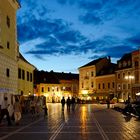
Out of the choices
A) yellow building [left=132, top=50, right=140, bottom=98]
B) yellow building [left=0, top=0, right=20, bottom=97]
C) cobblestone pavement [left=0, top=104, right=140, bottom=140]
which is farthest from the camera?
yellow building [left=132, top=50, right=140, bottom=98]

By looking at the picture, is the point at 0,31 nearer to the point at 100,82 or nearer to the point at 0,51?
the point at 0,51

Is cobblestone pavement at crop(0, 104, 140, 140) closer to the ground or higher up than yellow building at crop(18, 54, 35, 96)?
→ closer to the ground

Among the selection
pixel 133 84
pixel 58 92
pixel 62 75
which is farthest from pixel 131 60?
pixel 62 75

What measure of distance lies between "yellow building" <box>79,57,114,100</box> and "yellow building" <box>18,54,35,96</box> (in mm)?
61325

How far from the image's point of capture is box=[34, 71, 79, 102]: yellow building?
143 metres

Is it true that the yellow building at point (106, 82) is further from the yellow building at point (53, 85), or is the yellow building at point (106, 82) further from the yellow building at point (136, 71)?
the yellow building at point (53, 85)

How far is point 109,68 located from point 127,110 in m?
78.0

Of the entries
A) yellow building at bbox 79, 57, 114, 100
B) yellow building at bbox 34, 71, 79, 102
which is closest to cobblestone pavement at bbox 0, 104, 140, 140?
yellow building at bbox 79, 57, 114, 100

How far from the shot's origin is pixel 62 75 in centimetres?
15675

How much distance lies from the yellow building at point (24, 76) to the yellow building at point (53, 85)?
79911mm

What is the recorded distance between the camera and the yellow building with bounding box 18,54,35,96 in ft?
168

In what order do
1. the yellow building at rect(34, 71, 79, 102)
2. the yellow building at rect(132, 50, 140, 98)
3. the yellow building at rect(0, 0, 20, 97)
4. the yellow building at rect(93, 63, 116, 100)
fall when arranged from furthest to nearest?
the yellow building at rect(34, 71, 79, 102) < the yellow building at rect(93, 63, 116, 100) < the yellow building at rect(132, 50, 140, 98) < the yellow building at rect(0, 0, 20, 97)

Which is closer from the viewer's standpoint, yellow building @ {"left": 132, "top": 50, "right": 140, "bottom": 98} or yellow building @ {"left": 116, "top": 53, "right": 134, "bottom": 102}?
yellow building @ {"left": 132, "top": 50, "right": 140, "bottom": 98}

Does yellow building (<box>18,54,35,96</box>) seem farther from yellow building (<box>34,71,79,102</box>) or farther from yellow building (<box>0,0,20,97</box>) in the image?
yellow building (<box>34,71,79,102</box>)
